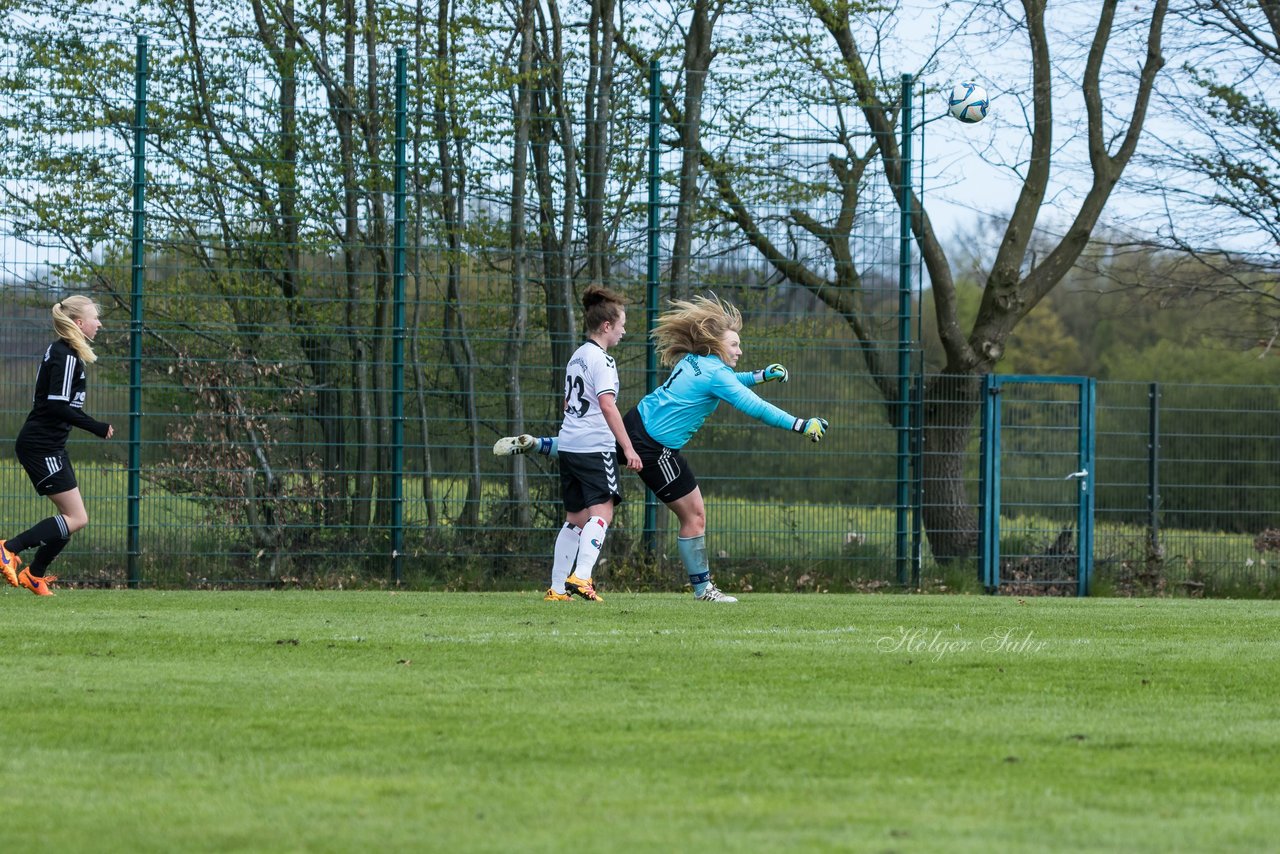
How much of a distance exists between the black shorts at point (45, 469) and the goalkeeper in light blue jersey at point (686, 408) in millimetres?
2925

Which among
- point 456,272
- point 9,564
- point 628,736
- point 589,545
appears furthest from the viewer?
point 456,272

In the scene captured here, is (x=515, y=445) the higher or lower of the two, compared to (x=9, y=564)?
higher

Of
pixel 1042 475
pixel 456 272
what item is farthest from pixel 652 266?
pixel 1042 475

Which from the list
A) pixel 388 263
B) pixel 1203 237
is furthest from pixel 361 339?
pixel 1203 237

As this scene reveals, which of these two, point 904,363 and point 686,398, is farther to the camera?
point 904,363

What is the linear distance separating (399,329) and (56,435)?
3.14 meters

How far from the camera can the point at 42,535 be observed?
10172mm

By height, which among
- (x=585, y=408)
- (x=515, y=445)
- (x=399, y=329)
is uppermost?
(x=399, y=329)

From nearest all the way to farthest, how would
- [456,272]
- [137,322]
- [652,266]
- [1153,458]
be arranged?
1. [137,322]
2. [456,272]
3. [652,266]
4. [1153,458]

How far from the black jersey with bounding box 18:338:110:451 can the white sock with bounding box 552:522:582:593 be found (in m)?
3.10

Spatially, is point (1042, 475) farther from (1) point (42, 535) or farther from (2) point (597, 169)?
(1) point (42, 535)

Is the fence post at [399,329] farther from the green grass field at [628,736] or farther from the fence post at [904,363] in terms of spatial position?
the fence post at [904,363]

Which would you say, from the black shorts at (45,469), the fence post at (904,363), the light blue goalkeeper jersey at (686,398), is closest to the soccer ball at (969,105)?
the fence post at (904,363)

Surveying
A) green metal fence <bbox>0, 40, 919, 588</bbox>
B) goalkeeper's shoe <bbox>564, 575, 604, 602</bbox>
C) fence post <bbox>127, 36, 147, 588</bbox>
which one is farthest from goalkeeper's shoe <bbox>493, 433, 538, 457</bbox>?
fence post <bbox>127, 36, 147, 588</bbox>
